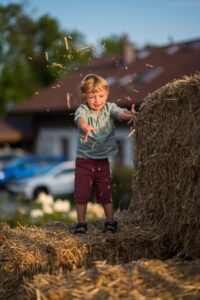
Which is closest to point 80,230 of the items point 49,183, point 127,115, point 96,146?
point 96,146

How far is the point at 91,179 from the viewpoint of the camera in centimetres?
395

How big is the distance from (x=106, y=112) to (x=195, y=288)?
1961 mm

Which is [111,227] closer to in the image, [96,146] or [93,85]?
[96,146]

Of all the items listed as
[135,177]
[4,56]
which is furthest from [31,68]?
[135,177]

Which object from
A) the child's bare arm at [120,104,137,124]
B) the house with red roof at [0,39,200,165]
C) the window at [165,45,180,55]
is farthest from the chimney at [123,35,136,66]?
the child's bare arm at [120,104,137,124]

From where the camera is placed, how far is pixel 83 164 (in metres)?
3.92

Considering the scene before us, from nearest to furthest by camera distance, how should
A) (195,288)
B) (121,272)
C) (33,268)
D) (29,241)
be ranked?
(195,288)
(121,272)
(33,268)
(29,241)

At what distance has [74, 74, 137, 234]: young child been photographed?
3834mm

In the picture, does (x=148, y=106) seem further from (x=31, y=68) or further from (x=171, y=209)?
(x=31, y=68)

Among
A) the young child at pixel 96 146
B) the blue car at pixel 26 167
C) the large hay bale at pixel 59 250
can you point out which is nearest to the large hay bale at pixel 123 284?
the large hay bale at pixel 59 250

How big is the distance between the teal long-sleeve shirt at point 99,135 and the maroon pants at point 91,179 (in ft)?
0.25

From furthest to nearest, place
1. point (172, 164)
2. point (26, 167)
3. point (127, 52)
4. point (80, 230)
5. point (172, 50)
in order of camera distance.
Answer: point (127, 52) < point (172, 50) < point (26, 167) < point (80, 230) < point (172, 164)

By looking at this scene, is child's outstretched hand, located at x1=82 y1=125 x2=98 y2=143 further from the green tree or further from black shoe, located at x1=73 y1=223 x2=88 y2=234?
the green tree

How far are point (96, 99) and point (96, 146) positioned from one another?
43 centimetres
